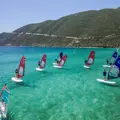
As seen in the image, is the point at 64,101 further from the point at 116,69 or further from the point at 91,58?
the point at 91,58

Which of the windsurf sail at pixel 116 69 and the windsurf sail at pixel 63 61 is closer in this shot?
the windsurf sail at pixel 116 69

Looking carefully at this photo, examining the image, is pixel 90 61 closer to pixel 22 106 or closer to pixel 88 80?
pixel 88 80

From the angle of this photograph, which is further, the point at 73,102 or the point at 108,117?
the point at 73,102

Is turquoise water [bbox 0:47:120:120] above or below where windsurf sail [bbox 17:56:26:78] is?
below

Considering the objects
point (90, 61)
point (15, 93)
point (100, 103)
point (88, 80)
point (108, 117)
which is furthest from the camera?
point (90, 61)

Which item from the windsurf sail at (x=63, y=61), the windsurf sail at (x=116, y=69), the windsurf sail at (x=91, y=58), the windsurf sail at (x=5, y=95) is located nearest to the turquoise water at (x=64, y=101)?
the windsurf sail at (x=116, y=69)

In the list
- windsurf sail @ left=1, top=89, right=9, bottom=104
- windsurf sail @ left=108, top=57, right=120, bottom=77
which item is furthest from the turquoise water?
windsurf sail @ left=1, top=89, right=9, bottom=104

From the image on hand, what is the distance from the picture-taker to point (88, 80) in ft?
104

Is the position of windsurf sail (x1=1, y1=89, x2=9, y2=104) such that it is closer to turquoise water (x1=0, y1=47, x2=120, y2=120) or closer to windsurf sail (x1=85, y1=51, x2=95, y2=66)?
turquoise water (x1=0, y1=47, x2=120, y2=120)

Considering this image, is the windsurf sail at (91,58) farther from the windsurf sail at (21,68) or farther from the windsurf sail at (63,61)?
the windsurf sail at (21,68)

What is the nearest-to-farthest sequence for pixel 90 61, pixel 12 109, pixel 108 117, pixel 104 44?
pixel 108 117
pixel 12 109
pixel 90 61
pixel 104 44

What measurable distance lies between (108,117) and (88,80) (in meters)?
14.3

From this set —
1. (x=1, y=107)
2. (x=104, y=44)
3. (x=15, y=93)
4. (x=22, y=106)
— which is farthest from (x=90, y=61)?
(x=104, y=44)

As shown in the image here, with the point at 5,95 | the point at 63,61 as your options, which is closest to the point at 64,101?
the point at 5,95
